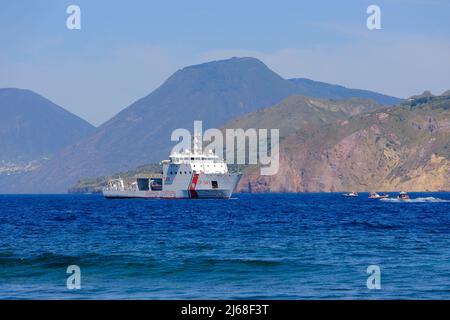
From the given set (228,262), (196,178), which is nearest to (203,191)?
(196,178)

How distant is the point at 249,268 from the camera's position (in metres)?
39.1

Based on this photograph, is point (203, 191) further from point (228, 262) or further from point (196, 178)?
point (228, 262)

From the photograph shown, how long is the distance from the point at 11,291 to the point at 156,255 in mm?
14402

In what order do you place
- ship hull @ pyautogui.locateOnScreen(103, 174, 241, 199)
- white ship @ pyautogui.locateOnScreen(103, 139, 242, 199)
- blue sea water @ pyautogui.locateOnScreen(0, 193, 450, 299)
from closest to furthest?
blue sea water @ pyautogui.locateOnScreen(0, 193, 450, 299) → white ship @ pyautogui.locateOnScreen(103, 139, 242, 199) → ship hull @ pyautogui.locateOnScreen(103, 174, 241, 199)

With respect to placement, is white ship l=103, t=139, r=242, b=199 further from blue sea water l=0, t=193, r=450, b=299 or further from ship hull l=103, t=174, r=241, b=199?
blue sea water l=0, t=193, r=450, b=299

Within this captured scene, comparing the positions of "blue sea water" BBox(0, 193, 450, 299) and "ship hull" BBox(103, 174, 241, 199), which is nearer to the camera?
"blue sea water" BBox(0, 193, 450, 299)

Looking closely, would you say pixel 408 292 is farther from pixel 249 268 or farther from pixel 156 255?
pixel 156 255

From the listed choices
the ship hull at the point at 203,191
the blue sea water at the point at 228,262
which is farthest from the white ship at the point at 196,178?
the blue sea water at the point at 228,262

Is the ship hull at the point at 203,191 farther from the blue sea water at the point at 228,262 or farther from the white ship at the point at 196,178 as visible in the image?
the blue sea water at the point at 228,262

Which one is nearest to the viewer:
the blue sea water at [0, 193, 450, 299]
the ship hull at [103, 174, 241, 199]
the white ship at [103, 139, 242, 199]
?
the blue sea water at [0, 193, 450, 299]

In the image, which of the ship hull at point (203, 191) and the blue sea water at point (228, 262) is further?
the ship hull at point (203, 191)

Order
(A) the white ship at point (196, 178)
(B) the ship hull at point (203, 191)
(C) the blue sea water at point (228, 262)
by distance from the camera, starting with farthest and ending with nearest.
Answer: (B) the ship hull at point (203, 191) < (A) the white ship at point (196, 178) < (C) the blue sea water at point (228, 262)

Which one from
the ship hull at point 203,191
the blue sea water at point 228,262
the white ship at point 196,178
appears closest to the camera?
the blue sea water at point 228,262

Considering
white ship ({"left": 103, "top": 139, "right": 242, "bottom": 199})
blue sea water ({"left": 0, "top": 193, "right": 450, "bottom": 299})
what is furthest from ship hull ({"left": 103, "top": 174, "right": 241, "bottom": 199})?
blue sea water ({"left": 0, "top": 193, "right": 450, "bottom": 299})
